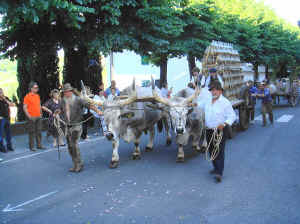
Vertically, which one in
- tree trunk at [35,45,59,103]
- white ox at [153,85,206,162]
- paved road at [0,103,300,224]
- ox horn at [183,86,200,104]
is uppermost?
tree trunk at [35,45,59,103]

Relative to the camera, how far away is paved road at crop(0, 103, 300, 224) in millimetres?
5160

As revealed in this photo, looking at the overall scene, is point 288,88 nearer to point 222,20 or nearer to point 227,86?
point 222,20

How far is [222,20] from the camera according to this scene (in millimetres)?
23531

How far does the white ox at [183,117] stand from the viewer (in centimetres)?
784

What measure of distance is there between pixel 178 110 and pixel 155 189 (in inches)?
87.3

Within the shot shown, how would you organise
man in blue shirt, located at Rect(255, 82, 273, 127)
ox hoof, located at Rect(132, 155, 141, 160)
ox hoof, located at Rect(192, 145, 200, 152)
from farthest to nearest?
1. man in blue shirt, located at Rect(255, 82, 273, 127)
2. ox hoof, located at Rect(192, 145, 200, 152)
3. ox hoof, located at Rect(132, 155, 141, 160)

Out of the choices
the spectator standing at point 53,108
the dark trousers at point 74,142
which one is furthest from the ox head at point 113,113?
the spectator standing at point 53,108

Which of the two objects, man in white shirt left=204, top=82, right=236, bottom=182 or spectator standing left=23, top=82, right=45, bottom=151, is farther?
spectator standing left=23, top=82, right=45, bottom=151

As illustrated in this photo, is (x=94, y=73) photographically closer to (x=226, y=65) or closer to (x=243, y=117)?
(x=226, y=65)

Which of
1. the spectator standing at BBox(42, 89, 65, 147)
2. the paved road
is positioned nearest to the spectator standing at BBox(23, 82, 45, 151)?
the spectator standing at BBox(42, 89, 65, 147)

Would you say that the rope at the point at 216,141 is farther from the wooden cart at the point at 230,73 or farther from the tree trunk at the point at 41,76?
the tree trunk at the point at 41,76

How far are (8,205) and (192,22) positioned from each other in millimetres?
15632

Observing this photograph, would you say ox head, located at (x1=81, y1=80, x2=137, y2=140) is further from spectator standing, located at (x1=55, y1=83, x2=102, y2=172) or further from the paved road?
the paved road

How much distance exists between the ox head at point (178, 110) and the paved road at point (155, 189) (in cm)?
100
